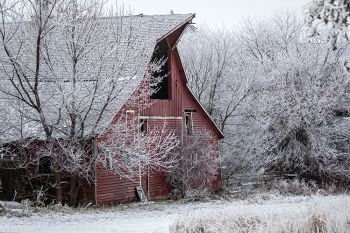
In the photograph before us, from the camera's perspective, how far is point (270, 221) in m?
9.62

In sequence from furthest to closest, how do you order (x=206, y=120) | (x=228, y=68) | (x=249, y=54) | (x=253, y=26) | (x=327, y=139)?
(x=253, y=26)
(x=249, y=54)
(x=228, y=68)
(x=327, y=139)
(x=206, y=120)

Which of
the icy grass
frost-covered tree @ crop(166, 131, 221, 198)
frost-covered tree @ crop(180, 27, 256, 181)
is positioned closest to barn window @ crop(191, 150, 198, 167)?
frost-covered tree @ crop(166, 131, 221, 198)

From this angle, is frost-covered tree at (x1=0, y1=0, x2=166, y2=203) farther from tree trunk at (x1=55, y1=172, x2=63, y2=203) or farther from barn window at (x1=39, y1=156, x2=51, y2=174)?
barn window at (x1=39, y1=156, x2=51, y2=174)

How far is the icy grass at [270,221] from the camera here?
9312mm

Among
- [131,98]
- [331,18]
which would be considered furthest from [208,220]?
[131,98]

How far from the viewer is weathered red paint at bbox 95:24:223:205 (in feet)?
77.9

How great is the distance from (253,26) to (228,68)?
844cm

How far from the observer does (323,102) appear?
108 ft

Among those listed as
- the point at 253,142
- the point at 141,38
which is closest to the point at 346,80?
the point at 253,142

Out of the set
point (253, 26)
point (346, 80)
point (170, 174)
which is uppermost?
point (253, 26)

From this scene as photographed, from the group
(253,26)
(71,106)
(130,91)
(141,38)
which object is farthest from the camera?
(253,26)

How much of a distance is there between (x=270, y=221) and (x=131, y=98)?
15.0 m

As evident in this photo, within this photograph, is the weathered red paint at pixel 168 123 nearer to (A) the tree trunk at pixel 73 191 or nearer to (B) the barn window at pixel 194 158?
(A) the tree trunk at pixel 73 191

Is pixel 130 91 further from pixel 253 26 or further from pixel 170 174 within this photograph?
pixel 253 26
